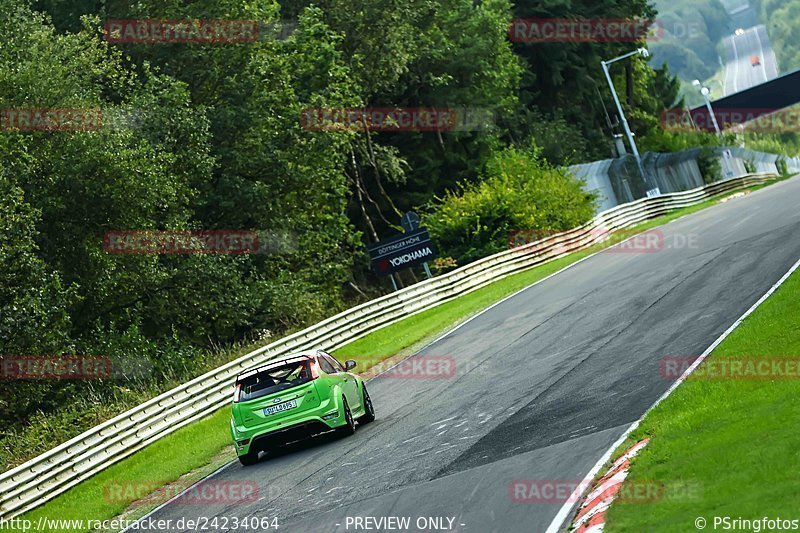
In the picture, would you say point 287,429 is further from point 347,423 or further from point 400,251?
point 400,251

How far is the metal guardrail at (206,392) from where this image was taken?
18.1 m

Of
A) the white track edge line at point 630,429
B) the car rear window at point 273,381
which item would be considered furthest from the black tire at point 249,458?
the white track edge line at point 630,429

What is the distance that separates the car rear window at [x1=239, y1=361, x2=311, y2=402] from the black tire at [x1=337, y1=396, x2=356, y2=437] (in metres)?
0.75

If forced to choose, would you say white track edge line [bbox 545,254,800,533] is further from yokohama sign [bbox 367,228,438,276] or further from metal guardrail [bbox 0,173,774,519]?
yokohama sign [bbox 367,228,438,276]

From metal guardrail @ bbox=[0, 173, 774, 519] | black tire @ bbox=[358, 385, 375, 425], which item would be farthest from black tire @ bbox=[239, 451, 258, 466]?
metal guardrail @ bbox=[0, 173, 774, 519]

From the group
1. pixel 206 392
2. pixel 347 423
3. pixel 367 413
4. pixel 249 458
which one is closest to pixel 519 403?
pixel 347 423

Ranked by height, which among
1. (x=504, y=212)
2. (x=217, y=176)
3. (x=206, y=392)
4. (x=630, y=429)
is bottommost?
(x=630, y=429)

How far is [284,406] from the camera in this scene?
53.4 ft

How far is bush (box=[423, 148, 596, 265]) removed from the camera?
4525 cm

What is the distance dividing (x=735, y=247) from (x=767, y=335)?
1301 cm

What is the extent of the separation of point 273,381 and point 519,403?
3.60 m

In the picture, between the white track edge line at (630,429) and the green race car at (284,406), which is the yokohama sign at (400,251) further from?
the green race car at (284,406)

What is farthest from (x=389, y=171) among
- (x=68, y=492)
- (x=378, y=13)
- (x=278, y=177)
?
(x=68, y=492)

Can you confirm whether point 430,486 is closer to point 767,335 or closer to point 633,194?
point 767,335
